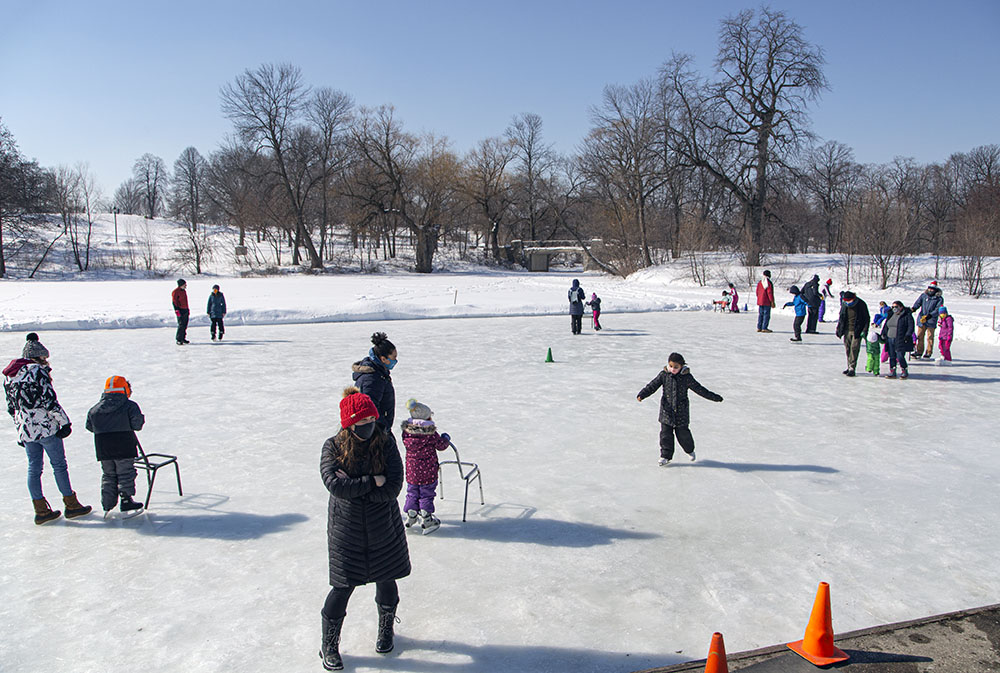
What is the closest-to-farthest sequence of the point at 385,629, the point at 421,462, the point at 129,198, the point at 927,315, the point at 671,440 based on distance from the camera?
the point at 385,629 < the point at 421,462 < the point at 671,440 < the point at 927,315 < the point at 129,198

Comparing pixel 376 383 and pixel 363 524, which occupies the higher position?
pixel 376 383

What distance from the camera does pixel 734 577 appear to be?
4.70m

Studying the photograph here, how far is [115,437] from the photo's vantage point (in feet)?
18.4

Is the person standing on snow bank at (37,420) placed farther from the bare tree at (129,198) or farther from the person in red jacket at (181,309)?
the bare tree at (129,198)

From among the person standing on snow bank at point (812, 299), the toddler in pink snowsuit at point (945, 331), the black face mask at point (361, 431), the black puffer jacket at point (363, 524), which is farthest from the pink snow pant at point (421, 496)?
the person standing on snow bank at point (812, 299)

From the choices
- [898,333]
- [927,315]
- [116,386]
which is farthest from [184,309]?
[927,315]

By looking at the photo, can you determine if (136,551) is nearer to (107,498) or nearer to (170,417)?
(107,498)

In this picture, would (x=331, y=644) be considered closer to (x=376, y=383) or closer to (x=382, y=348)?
(x=376, y=383)

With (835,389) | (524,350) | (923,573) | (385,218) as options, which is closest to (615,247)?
(385,218)

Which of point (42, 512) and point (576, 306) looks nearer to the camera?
point (42, 512)

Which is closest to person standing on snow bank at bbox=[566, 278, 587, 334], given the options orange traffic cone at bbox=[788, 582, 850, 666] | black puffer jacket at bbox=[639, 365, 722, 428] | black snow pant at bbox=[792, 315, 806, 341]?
black snow pant at bbox=[792, 315, 806, 341]

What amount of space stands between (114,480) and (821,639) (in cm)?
556

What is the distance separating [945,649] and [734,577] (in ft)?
4.18

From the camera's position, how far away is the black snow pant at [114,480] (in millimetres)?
5699
